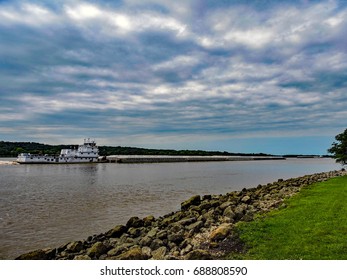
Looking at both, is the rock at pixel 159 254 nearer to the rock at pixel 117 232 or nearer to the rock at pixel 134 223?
the rock at pixel 117 232

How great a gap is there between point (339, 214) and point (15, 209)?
23282 millimetres

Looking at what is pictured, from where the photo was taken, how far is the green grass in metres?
9.78

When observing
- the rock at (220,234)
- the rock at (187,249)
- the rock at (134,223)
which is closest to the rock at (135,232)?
Result: the rock at (134,223)

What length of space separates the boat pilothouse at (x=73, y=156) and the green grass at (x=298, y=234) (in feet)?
348

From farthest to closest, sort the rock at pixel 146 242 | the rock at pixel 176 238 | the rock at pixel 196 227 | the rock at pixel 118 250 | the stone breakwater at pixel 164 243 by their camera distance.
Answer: the rock at pixel 196 227 → the rock at pixel 146 242 → the rock at pixel 176 238 → the rock at pixel 118 250 → the stone breakwater at pixel 164 243

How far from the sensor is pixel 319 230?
12.0m

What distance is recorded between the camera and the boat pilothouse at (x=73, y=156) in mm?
108156

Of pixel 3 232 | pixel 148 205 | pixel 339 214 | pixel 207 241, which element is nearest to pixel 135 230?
pixel 207 241

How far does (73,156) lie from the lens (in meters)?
116

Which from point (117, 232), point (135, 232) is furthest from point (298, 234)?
point (117, 232)

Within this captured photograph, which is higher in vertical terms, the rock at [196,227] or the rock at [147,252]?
the rock at [196,227]

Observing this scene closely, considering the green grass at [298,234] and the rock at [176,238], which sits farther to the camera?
the rock at [176,238]

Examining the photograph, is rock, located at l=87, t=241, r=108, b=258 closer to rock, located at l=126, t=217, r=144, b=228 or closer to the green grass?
rock, located at l=126, t=217, r=144, b=228

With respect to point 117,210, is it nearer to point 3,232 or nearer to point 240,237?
point 3,232
